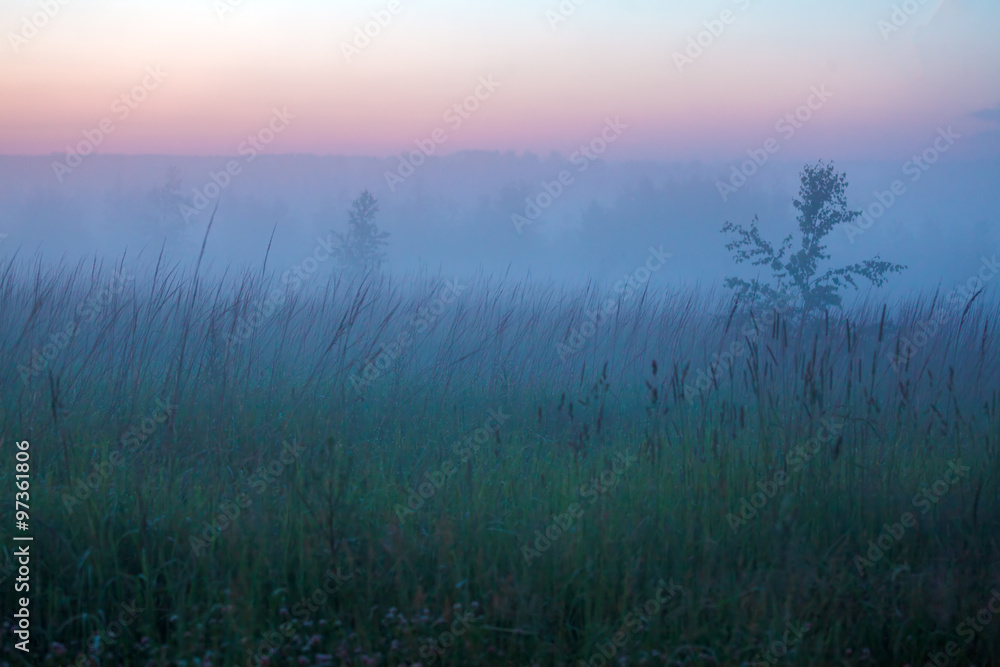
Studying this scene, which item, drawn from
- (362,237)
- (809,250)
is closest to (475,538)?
(809,250)

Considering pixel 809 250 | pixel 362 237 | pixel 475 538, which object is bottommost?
pixel 475 538

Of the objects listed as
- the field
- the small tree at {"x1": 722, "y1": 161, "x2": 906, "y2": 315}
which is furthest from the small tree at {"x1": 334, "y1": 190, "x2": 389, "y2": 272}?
the field

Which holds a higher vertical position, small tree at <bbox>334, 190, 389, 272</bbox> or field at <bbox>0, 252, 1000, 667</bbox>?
small tree at <bbox>334, 190, 389, 272</bbox>

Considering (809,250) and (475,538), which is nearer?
(475,538)

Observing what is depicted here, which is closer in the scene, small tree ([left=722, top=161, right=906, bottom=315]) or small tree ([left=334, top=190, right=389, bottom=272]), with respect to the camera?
small tree ([left=722, top=161, right=906, bottom=315])

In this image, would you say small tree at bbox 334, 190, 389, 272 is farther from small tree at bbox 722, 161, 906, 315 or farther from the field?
the field

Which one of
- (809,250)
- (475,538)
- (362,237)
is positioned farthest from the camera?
(362,237)

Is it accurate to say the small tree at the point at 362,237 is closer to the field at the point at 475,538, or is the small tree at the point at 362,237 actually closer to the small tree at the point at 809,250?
the small tree at the point at 809,250

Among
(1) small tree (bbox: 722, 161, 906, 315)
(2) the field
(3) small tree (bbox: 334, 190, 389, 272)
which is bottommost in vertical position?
(2) the field

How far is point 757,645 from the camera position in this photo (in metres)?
2.15

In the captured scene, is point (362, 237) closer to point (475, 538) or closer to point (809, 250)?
point (809, 250)

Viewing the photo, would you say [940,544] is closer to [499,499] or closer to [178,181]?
[499,499]

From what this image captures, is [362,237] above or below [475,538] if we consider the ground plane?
above

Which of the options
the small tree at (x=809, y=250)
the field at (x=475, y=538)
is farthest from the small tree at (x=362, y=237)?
the field at (x=475, y=538)
